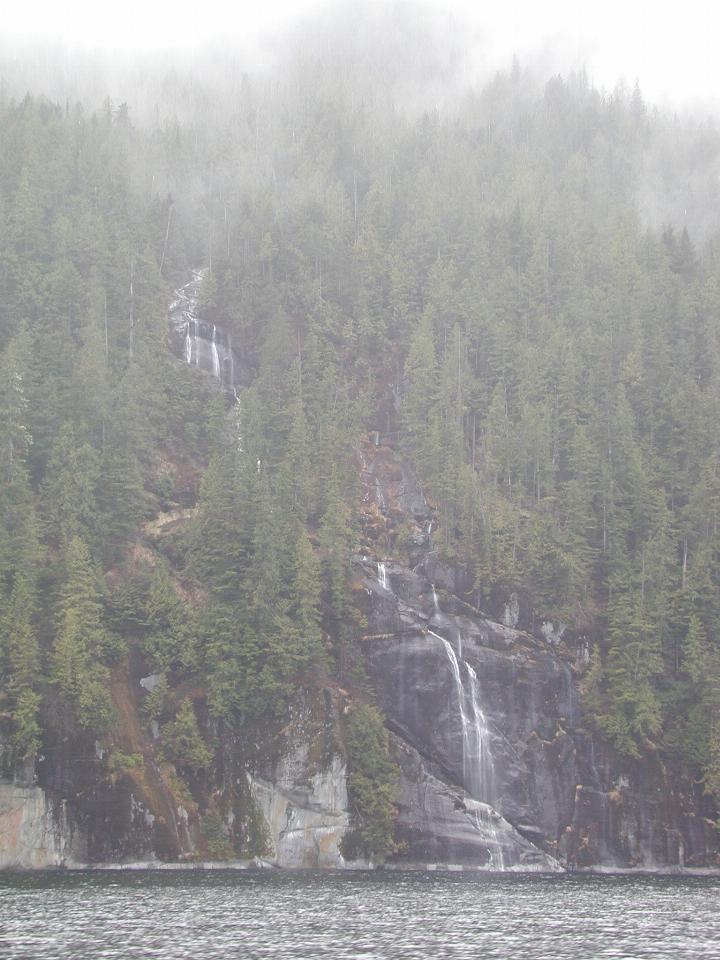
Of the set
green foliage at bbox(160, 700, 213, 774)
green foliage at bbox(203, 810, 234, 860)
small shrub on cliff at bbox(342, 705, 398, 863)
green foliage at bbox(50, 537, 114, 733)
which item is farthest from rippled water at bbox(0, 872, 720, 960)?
green foliage at bbox(50, 537, 114, 733)

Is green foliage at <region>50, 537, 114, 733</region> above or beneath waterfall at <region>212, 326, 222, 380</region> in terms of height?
beneath

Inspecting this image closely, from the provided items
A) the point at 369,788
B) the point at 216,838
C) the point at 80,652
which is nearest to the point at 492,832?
the point at 369,788

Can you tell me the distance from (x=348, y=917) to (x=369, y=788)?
29.9 meters

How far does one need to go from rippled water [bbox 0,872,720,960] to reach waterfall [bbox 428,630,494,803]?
38.0 feet

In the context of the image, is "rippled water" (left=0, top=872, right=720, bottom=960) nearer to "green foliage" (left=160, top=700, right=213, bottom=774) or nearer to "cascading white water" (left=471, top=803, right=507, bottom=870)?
"cascading white water" (left=471, top=803, right=507, bottom=870)

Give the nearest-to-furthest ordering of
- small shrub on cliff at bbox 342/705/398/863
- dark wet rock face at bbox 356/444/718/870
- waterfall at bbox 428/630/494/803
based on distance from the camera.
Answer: small shrub on cliff at bbox 342/705/398/863, dark wet rock face at bbox 356/444/718/870, waterfall at bbox 428/630/494/803

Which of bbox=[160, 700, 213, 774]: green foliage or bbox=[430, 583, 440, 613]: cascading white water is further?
bbox=[430, 583, 440, 613]: cascading white water

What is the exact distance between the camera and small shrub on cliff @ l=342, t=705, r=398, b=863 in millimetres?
80188

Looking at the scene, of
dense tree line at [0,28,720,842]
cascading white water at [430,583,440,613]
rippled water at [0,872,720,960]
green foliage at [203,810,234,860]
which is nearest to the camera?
rippled water at [0,872,720,960]

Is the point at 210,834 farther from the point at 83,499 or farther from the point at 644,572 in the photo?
the point at 644,572

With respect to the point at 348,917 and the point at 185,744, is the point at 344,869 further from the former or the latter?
the point at 348,917

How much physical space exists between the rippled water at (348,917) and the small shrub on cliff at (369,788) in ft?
21.2

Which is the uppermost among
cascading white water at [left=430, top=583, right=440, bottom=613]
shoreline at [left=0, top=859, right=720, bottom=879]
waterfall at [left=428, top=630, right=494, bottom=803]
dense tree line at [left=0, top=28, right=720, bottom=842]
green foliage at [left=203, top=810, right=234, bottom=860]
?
dense tree line at [left=0, top=28, right=720, bottom=842]

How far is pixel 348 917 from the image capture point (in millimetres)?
51719
